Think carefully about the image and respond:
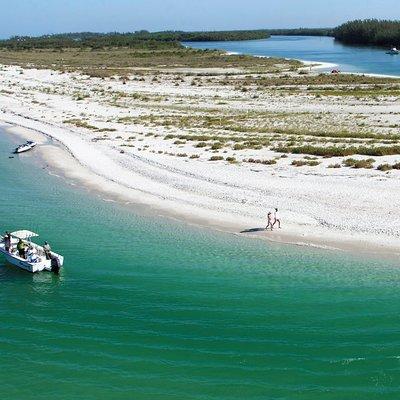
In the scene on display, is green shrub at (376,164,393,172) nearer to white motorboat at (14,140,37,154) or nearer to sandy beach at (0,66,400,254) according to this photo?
sandy beach at (0,66,400,254)

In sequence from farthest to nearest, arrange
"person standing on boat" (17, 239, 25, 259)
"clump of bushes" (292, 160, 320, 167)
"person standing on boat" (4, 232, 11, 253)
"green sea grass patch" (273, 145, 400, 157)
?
"green sea grass patch" (273, 145, 400, 157) < "clump of bushes" (292, 160, 320, 167) < "person standing on boat" (4, 232, 11, 253) < "person standing on boat" (17, 239, 25, 259)

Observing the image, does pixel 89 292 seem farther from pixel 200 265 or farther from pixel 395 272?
pixel 395 272

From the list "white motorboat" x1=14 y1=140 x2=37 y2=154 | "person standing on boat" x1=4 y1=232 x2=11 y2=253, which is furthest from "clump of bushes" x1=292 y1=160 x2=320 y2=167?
"white motorboat" x1=14 y1=140 x2=37 y2=154

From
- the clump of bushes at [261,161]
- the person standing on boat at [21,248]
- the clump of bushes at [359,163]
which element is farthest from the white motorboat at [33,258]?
the clump of bushes at [359,163]

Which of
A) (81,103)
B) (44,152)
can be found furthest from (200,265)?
(81,103)

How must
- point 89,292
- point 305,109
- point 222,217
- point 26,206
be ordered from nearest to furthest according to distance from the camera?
point 89,292
point 222,217
point 26,206
point 305,109

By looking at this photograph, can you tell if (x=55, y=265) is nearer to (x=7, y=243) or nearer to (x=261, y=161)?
(x=7, y=243)
